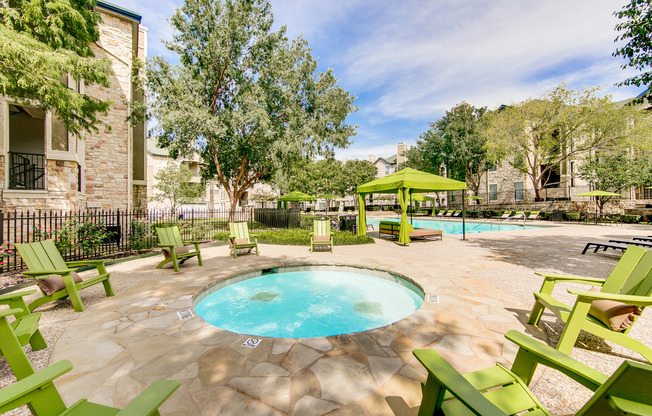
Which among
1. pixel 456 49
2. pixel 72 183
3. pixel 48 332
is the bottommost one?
pixel 48 332

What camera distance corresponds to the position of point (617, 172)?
2092cm

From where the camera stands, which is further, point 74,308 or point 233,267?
point 233,267

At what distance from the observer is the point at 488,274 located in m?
5.84

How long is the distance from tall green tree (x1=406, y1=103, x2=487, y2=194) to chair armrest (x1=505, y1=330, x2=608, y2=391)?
3186 centimetres

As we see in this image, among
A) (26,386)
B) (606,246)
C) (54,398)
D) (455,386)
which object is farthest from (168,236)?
(606,246)

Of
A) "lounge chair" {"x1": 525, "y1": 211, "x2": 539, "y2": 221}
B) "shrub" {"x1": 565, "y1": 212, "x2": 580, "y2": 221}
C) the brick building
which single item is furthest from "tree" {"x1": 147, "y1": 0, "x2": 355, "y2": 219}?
"shrub" {"x1": 565, "y1": 212, "x2": 580, "y2": 221}

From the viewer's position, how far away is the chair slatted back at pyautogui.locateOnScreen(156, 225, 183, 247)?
21.1 feet

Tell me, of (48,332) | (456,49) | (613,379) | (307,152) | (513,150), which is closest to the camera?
(613,379)

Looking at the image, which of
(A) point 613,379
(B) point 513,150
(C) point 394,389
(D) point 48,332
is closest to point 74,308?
(D) point 48,332

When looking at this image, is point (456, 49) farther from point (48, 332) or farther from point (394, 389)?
point (48, 332)

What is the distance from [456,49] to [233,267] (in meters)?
13.5

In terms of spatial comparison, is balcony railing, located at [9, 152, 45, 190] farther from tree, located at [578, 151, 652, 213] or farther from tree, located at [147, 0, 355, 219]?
tree, located at [578, 151, 652, 213]

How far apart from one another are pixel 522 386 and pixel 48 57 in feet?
33.8

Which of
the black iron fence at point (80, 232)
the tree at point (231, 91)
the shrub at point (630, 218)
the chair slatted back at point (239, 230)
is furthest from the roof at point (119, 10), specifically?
the shrub at point (630, 218)
